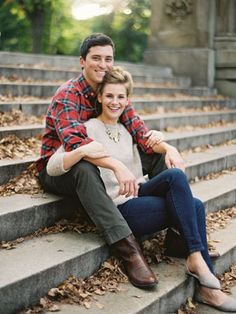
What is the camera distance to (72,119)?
11.5 feet

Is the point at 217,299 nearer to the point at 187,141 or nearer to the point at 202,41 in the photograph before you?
the point at 187,141

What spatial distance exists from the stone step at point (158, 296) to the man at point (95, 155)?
0.31ft

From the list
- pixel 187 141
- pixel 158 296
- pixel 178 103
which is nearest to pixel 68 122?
pixel 158 296

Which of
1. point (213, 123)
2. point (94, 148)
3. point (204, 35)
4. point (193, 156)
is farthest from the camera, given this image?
point (204, 35)

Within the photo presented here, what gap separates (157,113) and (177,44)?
3.91 metres

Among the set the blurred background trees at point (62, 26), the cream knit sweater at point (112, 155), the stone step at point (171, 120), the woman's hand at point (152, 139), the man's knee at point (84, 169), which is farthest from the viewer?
the blurred background trees at point (62, 26)

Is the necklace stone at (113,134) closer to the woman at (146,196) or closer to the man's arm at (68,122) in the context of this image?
the woman at (146,196)

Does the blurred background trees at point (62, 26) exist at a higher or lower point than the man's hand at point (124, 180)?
higher

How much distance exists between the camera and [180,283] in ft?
11.1

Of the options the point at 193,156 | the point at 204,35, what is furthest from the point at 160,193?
the point at 204,35

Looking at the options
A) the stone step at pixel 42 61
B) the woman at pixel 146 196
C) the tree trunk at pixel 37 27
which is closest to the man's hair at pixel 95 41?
the woman at pixel 146 196

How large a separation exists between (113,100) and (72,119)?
1.08ft

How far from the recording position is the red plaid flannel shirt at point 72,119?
11.3 feet

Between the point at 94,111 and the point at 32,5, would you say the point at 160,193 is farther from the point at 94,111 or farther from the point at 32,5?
the point at 32,5
